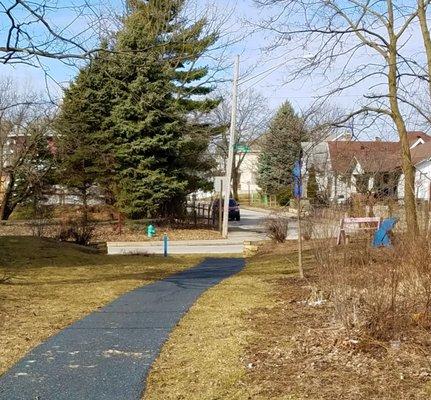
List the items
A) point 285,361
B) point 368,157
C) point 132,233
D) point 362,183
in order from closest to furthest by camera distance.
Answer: point 285,361
point 362,183
point 368,157
point 132,233

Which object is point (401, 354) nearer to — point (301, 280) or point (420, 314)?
point (420, 314)

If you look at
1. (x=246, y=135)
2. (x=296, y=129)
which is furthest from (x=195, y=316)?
(x=246, y=135)

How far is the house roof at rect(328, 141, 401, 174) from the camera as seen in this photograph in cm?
2359

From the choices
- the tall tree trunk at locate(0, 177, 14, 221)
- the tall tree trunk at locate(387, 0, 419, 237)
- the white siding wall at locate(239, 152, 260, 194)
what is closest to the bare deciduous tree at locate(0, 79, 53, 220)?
the tall tree trunk at locate(0, 177, 14, 221)

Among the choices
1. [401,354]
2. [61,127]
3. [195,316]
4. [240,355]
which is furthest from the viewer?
[61,127]

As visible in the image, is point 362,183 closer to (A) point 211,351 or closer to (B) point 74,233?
(B) point 74,233

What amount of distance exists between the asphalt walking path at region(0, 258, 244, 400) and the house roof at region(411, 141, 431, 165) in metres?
41.8

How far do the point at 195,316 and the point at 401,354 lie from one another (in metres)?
3.13

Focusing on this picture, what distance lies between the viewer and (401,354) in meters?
5.30

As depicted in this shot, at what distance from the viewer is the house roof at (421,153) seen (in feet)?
156

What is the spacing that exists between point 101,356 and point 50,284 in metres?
5.60

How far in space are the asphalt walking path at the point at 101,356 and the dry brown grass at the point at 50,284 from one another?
0.82 ft

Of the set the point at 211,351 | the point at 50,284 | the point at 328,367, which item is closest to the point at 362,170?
the point at 50,284

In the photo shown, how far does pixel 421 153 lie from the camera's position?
49.4 metres
